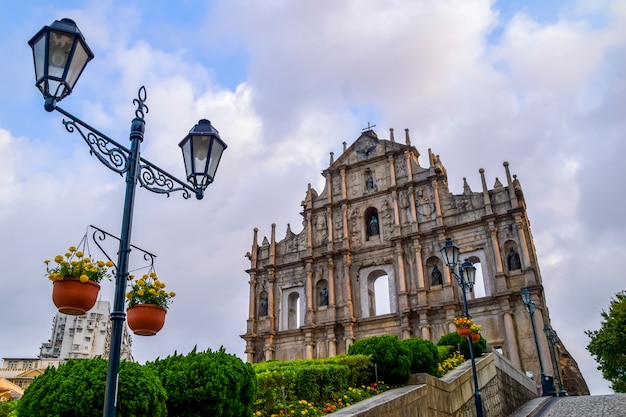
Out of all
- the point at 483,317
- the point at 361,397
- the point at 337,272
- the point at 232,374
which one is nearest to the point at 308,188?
the point at 337,272

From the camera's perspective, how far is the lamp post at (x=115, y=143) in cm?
488

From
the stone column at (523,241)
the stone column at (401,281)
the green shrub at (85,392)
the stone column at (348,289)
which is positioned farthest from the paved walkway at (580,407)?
the green shrub at (85,392)

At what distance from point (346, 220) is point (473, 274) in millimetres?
18769

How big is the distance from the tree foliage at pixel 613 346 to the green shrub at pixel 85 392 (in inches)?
1236

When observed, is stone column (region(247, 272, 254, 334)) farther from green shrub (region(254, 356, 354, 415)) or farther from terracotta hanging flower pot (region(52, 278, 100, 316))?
terracotta hanging flower pot (region(52, 278, 100, 316))

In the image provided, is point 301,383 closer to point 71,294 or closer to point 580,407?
point 71,294

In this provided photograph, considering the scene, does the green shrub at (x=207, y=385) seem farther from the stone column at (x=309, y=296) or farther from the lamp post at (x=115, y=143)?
the stone column at (x=309, y=296)

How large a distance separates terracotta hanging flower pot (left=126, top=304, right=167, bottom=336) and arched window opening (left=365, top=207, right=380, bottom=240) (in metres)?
26.3

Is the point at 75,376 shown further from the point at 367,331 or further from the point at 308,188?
the point at 308,188

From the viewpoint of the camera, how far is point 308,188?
3572 centimetres

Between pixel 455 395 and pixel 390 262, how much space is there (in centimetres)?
1863

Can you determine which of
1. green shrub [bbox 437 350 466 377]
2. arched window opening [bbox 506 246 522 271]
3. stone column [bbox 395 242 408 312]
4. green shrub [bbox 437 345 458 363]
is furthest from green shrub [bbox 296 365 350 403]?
arched window opening [bbox 506 246 522 271]

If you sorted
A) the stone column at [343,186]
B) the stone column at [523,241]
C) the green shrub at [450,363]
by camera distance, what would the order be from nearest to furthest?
the green shrub at [450,363]
the stone column at [523,241]
the stone column at [343,186]

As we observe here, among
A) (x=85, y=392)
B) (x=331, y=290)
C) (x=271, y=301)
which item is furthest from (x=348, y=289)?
(x=85, y=392)
